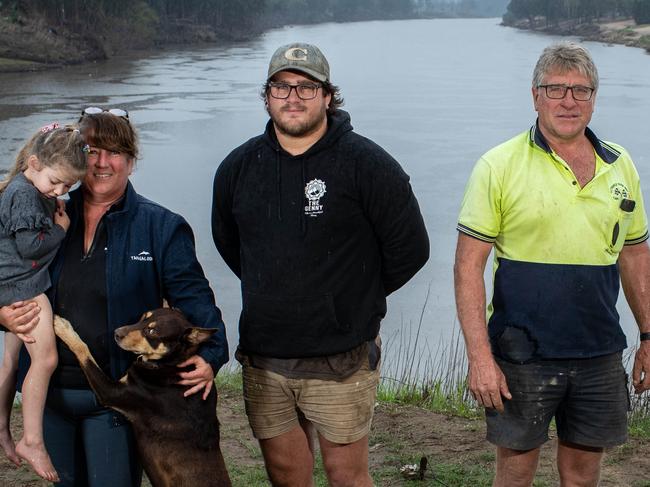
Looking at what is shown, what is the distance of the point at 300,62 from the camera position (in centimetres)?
327

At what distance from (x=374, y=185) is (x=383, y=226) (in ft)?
0.51

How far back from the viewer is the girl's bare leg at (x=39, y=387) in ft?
10.0

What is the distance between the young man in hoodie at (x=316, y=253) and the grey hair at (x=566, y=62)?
583mm

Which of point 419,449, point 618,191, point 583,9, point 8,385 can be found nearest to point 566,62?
point 618,191

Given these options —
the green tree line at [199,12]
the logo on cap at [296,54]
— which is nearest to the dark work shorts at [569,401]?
the logo on cap at [296,54]

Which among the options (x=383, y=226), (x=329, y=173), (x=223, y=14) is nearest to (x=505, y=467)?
(x=383, y=226)

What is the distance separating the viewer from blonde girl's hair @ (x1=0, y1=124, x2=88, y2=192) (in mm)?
3012

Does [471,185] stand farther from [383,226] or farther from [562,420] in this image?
[562,420]

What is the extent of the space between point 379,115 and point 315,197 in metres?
18.2

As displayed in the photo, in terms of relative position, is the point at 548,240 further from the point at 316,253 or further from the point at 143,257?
the point at 143,257

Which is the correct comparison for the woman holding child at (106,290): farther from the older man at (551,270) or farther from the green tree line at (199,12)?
the green tree line at (199,12)

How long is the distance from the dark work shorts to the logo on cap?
124 centimetres

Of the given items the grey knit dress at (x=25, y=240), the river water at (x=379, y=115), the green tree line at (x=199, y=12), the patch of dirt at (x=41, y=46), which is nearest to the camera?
the grey knit dress at (x=25, y=240)

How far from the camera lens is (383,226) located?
3.30 meters
